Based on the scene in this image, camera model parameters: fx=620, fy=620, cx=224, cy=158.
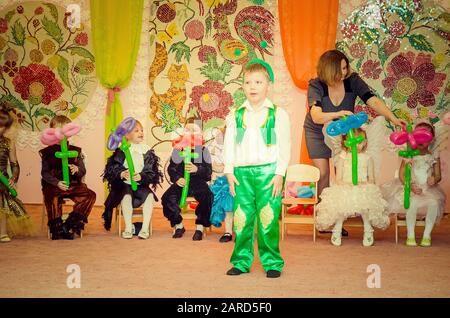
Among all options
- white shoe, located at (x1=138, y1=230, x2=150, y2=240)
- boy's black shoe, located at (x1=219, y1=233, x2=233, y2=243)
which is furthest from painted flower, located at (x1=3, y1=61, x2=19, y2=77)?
boy's black shoe, located at (x1=219, y1=233, x2=233, y2=243)

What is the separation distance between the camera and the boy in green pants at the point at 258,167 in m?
3.74

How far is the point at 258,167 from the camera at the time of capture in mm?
3764

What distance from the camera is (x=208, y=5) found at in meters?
7.24

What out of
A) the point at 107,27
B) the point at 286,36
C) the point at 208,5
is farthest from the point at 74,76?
the point at 286,36

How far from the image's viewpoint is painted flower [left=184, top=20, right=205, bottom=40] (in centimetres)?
727

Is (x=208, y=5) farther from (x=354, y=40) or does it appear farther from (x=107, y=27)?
(x=354, y=40)

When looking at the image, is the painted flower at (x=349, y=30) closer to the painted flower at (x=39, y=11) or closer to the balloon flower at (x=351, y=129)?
the balloon flower at (x=351, y=129)

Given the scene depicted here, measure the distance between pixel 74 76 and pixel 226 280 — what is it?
4.63 meters

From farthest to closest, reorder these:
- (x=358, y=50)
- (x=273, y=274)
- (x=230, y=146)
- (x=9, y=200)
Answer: (x=358, y=50) < (x=9, y=200) < (x=230, y=146) < (x=273, y=274)

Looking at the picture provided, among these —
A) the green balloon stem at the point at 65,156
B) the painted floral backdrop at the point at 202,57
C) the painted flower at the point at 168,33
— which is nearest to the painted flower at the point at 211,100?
the painted floral backdrop at the point at 202,57

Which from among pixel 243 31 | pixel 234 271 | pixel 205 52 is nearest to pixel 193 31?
pixel 205 52

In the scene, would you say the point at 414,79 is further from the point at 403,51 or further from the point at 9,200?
the point at 9,200

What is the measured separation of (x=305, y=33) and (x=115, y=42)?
2.24 meters

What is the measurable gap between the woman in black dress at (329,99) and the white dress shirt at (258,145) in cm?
146
